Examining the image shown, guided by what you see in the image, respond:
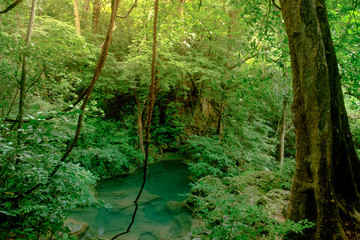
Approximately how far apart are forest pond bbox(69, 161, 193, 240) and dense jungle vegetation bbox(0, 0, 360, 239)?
62 cm

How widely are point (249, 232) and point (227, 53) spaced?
930cm

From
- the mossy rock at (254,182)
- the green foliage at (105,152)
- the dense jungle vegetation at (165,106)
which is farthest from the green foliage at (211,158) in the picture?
the green foliage at (105,152)

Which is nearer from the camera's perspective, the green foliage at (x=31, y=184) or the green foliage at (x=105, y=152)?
the green foliage at (x=31, y=184)

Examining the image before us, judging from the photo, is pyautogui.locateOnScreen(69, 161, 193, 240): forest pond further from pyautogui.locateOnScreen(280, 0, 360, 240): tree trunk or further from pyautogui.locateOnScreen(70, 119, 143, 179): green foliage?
pyautogui.locateOnScreen(280, 0, 360, 240): tree trunk

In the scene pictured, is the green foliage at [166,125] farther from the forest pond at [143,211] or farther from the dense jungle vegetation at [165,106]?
the forest pond at [143,211]

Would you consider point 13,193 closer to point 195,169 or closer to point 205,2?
point 195,169

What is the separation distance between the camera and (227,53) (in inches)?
406

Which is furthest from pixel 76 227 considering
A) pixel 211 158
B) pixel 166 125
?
pixel 166 125

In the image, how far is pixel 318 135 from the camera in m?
2.43

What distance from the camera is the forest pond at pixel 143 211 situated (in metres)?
4.98

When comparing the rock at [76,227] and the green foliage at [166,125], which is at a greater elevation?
the green foliage at [166,125]

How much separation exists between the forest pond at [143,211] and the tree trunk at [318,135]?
2.60m

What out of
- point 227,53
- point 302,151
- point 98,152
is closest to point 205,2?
point 227,53

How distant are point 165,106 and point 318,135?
11629 millimetres
